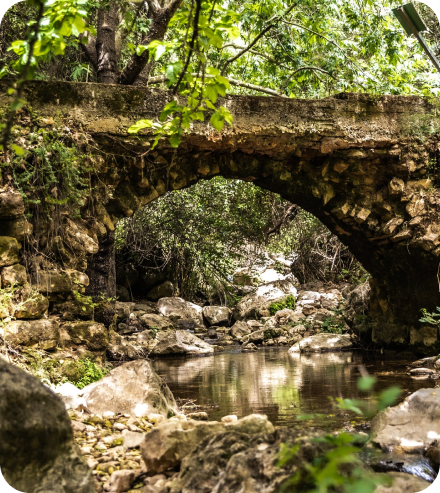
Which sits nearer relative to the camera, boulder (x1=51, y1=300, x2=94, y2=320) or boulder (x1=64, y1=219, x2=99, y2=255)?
boulder (x1=51, y1=300, x2=94, y2=320)

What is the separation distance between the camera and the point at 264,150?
5.48 m

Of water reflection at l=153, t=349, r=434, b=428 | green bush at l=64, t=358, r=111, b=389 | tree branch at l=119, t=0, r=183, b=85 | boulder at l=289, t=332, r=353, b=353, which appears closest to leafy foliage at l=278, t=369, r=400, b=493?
water reflection at l=153, t=349, r=434, b=428

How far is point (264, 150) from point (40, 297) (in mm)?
2824

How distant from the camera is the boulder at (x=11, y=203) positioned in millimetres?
4051

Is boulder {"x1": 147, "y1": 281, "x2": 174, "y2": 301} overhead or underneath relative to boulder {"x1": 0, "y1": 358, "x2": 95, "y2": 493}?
underneath

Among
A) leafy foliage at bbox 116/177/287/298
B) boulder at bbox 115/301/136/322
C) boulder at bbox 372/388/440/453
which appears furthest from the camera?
leafy foliage at bbox 116/177/287/298

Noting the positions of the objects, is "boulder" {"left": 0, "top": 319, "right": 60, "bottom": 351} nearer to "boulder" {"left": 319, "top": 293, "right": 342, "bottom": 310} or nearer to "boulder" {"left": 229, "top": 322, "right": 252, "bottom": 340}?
"boulder" {"left": 229, "top": 322, "right": 252, "bottom": 340}

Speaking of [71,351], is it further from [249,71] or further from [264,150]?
[249,71]

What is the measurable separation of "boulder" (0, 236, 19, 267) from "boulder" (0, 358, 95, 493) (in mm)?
2385

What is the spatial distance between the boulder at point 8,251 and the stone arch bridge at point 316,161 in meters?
0.98

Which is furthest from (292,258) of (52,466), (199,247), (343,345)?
(52,466)

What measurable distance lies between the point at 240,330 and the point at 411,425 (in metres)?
6.70

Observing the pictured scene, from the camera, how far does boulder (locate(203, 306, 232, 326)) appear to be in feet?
34.0

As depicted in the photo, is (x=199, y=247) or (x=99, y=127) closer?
(x=99, y=127)
